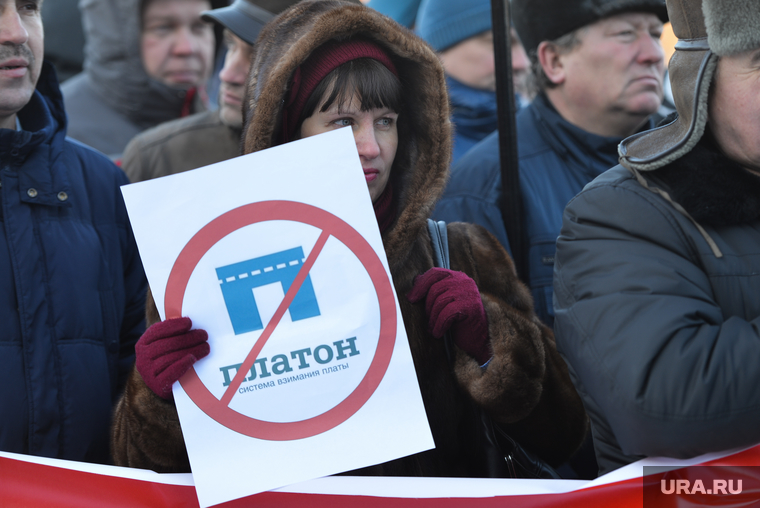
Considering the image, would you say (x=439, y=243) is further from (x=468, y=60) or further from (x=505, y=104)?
(x=468, y=60)

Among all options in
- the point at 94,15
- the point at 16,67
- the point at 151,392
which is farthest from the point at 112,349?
the point at 94,15

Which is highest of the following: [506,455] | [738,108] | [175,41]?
[175,41]

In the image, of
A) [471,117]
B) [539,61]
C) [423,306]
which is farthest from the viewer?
[471,117]

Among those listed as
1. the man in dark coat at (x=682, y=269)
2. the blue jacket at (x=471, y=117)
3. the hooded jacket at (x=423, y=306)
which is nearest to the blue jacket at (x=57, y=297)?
the hooded jacket at (x=423, y=306)

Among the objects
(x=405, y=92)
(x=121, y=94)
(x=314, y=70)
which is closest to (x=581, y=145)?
(x=405, y=92)

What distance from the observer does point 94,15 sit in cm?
465

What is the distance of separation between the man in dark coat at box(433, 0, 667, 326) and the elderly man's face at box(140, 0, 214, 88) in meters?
2.10

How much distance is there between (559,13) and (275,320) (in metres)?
2.08

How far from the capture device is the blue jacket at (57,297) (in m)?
2.01

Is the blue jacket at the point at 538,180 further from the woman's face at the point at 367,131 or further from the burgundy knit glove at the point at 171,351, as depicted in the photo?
the burgundy knit glove at the point at 171,351

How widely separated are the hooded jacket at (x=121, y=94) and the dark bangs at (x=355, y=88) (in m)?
2.68

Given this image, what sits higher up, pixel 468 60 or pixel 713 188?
pixel 468 60

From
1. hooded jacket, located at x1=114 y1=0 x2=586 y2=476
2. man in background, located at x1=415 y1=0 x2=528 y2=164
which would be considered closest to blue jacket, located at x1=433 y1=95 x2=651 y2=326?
hooded jacket, located at x1=114 y1=0 x2=586 y2=476

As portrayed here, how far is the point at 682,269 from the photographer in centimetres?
154
